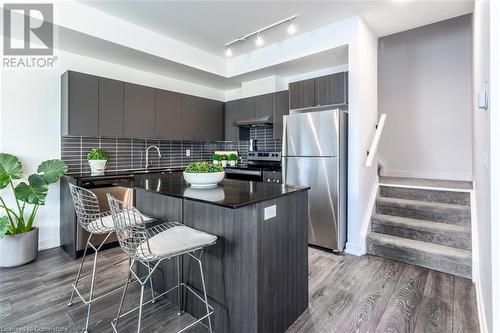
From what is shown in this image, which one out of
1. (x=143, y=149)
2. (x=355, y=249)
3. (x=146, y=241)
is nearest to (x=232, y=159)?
(x=143, y=149)

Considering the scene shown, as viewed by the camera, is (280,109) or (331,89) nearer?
(331,89)

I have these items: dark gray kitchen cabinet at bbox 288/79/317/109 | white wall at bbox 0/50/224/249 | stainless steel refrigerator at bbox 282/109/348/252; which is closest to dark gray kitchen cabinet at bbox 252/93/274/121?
dark gray kitchen cabinet at bbox 288/79/317/109

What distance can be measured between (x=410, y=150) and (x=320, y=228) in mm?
2815

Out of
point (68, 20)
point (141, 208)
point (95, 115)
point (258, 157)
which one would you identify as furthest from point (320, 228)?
point (68, 20)

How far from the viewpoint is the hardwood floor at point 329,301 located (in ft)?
5.94

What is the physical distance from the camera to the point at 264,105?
4316 mm

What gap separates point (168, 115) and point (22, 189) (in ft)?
6.66

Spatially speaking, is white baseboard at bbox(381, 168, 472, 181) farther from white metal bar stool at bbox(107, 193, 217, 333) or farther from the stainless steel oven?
white metal bar stool at bbox(107, 193, 217, 333)

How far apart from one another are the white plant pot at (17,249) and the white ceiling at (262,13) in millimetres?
2618

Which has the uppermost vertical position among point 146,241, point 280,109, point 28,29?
point 28,29

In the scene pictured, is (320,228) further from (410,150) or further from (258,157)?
(410,150)

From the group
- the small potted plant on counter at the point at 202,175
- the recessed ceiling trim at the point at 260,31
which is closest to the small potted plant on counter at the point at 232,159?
the recessed ceiling trim at the point at 260,31

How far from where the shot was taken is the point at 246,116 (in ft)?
14.9

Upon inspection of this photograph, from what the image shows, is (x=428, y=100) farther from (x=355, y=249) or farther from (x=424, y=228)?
(x=355, y=249)
